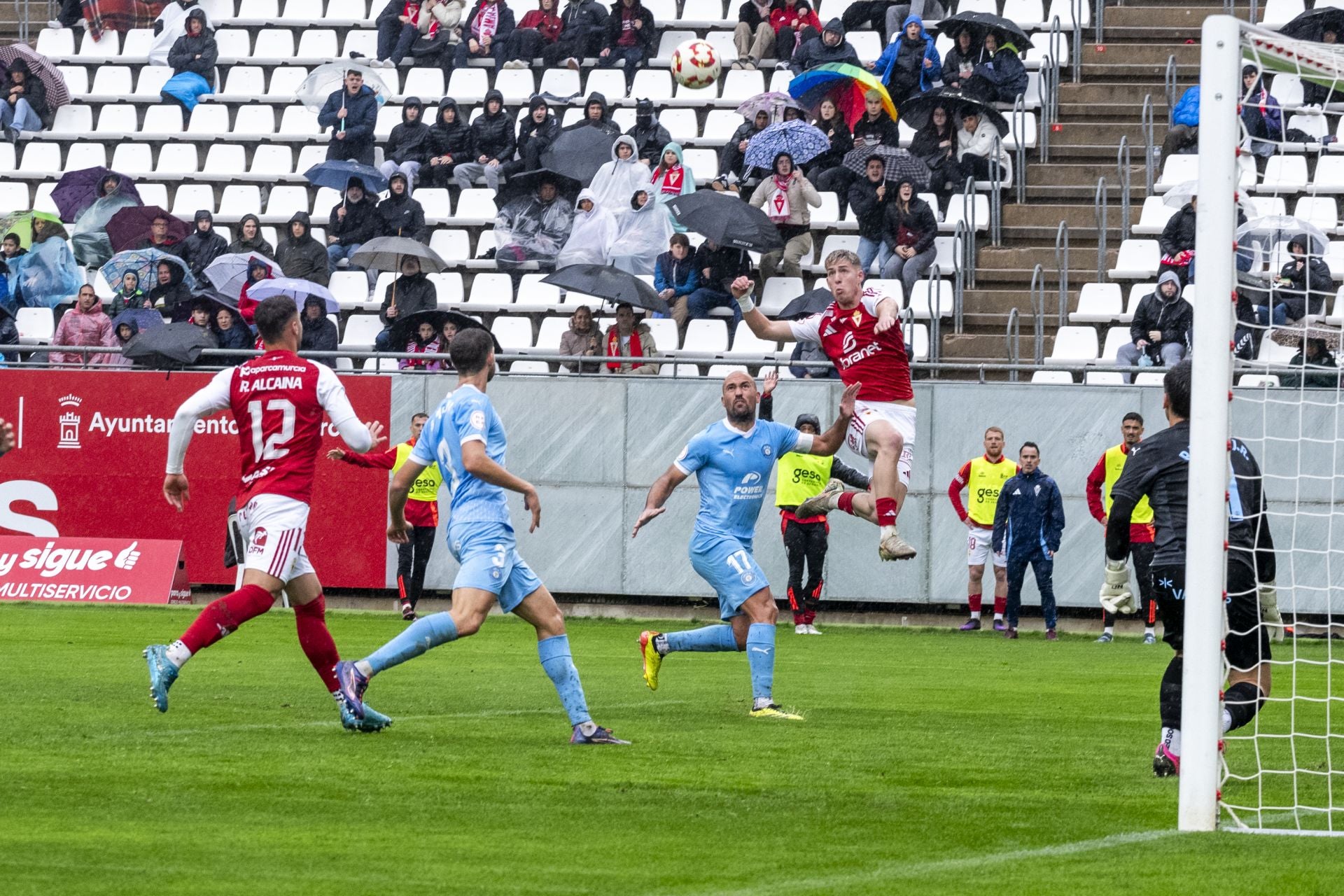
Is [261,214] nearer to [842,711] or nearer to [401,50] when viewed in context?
[401,50]

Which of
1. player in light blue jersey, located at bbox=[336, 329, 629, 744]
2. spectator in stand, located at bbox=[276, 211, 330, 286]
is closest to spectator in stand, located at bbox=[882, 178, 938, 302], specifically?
spectator in stand, located at bbox=[276, 211, 330, 286]

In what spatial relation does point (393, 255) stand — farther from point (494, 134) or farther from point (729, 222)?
point (729, 222)

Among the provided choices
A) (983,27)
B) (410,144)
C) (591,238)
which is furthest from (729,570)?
(410,144)

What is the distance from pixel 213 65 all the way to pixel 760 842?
83.5 feet

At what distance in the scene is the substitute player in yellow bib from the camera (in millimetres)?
21359

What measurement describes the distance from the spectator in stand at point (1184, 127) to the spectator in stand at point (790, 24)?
533cm

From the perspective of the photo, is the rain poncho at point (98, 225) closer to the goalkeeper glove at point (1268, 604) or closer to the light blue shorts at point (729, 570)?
the light blue shorts at point (729, 570)

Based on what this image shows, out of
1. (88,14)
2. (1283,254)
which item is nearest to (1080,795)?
(1283,254)

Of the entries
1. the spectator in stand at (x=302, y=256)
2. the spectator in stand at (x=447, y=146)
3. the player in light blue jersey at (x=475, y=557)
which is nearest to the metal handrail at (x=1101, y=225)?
the spectator in stand at (x=447, y=146)

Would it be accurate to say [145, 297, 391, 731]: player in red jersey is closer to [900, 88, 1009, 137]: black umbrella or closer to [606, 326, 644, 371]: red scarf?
[606, 326, 644, 371]: red scarf

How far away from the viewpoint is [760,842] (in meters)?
7.05

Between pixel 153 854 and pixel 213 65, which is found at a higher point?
pixel 213 65

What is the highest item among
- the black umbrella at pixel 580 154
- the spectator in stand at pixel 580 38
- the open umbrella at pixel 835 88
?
the spectator in stand at pixel 580 38

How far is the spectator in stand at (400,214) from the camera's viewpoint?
2538cm
